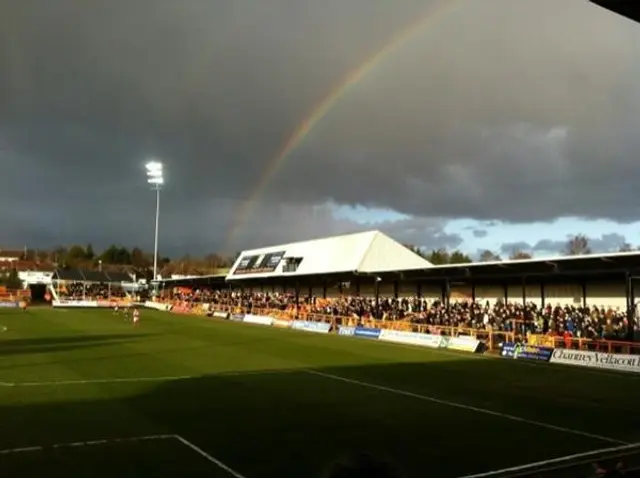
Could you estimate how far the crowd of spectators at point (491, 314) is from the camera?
36.5 meters

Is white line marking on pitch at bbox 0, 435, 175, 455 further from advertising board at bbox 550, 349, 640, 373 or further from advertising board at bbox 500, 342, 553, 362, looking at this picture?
advertising board at bbox 500, 342, 553, 362

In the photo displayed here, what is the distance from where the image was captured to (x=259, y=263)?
8488 cm

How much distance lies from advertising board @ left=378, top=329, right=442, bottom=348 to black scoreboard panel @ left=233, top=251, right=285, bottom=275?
3461 centimetres

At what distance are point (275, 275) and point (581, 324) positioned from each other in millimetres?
43831

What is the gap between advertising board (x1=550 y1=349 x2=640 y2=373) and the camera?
29.5m

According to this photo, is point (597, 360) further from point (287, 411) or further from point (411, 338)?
point (287, 411)

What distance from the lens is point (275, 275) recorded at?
250 feet

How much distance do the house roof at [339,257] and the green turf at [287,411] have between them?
28060mm

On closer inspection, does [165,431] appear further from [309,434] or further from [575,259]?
[575,259]

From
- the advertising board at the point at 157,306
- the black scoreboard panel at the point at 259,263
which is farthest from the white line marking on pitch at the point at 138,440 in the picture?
the advertising board at the point at 157,306

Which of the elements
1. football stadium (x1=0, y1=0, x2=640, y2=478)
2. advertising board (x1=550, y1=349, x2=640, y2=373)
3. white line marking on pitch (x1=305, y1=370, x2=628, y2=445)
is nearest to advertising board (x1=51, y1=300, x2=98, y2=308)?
football stadium (x1=0, y1=0, x2=640, y2=478)

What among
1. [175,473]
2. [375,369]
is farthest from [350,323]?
[175,473]

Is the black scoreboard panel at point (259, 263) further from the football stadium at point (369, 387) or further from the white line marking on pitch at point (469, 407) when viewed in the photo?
the white line marking on pitch at point (469, 407)

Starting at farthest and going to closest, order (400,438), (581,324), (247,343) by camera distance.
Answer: (247,343) → (581,324) → (400,438)
